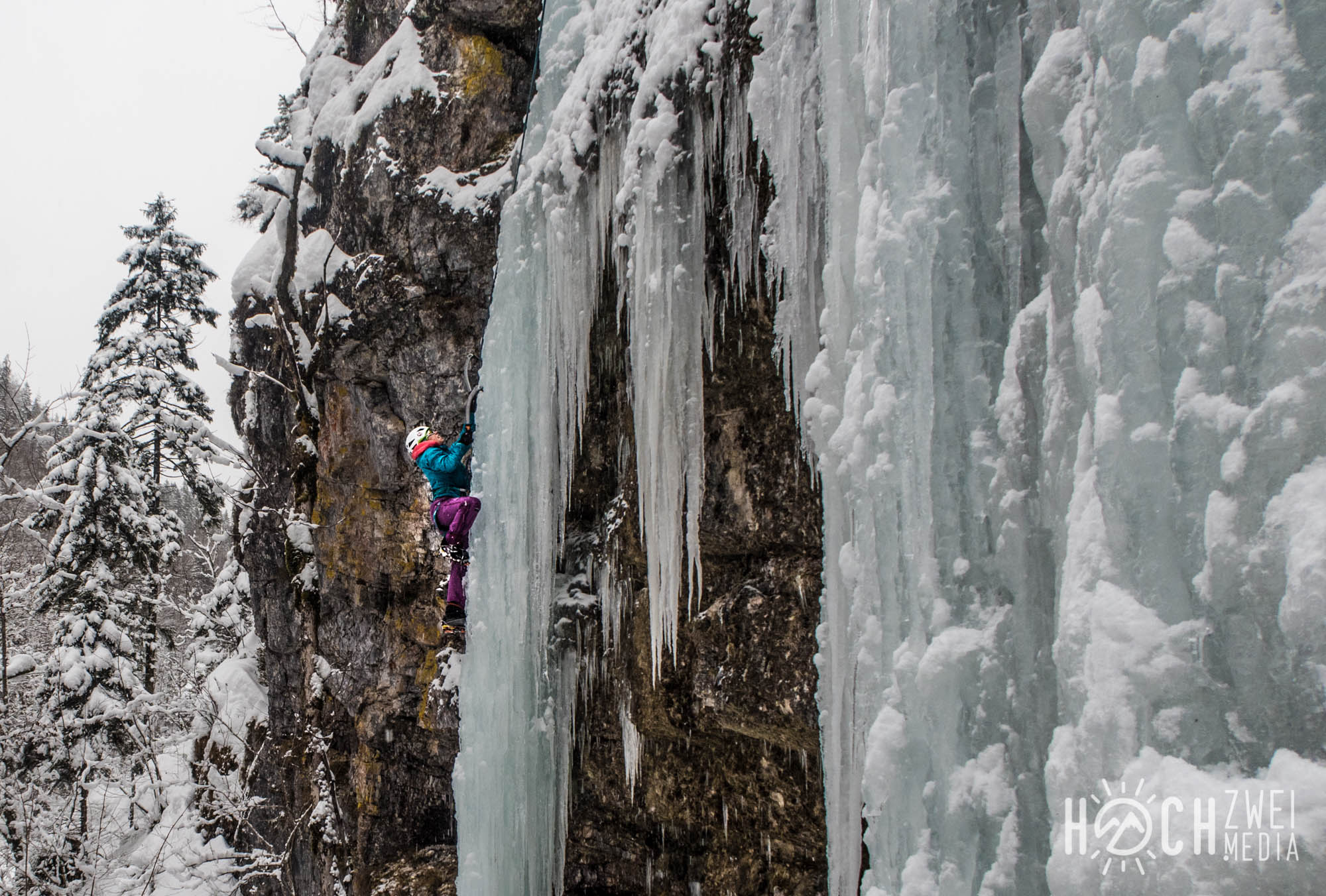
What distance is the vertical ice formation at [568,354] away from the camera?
366cm

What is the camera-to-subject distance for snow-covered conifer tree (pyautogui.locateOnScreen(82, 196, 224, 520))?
11016 millimetres

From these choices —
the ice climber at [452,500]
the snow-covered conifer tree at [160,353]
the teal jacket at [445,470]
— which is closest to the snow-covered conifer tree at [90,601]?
the snow-covered conifer tree at [160,353]

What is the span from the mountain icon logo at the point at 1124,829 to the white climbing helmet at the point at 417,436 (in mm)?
4749

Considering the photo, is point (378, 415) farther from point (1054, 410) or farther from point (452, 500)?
point (1054, 410)

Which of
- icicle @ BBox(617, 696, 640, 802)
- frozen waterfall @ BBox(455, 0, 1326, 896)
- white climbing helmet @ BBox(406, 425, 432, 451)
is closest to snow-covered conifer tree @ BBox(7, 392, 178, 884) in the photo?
white climbing helmet @ BBox(406, 425, 432, 451)

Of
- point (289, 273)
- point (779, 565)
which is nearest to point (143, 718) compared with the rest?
point (289, 273)

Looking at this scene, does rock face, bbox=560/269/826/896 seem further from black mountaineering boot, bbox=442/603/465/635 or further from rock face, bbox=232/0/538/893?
rock face, bbox=232/0/538/893

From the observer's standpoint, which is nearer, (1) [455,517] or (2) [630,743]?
(2) [630,743]

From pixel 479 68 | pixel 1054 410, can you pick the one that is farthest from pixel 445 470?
pixel 1054 410

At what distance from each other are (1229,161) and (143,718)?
13.6 meters

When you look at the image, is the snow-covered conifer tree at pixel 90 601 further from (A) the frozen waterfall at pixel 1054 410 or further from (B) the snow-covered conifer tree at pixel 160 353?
(A) the frozen waterfall at pixel 1054 410

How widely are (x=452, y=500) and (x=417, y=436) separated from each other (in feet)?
1.95

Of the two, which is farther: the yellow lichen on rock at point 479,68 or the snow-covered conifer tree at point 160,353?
the snow-covered conifer tree at point 160,353

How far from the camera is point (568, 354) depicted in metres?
4.49
